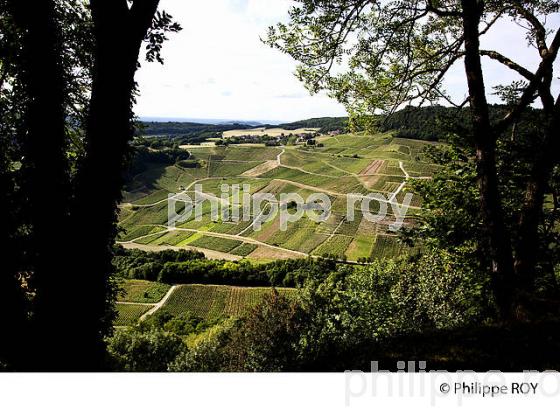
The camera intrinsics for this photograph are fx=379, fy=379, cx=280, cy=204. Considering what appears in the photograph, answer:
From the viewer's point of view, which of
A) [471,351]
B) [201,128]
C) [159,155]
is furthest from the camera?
[201,128]

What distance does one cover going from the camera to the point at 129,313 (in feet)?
145

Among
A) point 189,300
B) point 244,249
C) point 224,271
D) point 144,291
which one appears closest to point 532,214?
point 189,300

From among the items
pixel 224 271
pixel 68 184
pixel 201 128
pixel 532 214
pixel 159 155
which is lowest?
pixel 224 271

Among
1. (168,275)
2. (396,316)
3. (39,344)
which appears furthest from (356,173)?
(39,344)

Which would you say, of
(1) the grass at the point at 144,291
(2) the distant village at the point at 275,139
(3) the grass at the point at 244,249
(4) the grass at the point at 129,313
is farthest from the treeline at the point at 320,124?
(4) the grass at the point at 129,313

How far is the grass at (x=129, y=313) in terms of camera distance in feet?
137

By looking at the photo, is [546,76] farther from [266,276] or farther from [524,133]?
[266,276]

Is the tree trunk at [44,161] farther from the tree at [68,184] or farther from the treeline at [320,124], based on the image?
the treeline at [320,124]

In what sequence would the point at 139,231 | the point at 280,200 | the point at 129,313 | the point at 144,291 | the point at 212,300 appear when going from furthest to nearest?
the point at 280,200 < the point at 139,231 < the point at 144,291 < the point at 212,300 < the point at 129,313

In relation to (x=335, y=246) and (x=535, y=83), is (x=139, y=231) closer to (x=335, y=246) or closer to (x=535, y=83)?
(x=335, y=246)

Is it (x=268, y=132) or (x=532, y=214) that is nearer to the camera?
(x=532, y=214)

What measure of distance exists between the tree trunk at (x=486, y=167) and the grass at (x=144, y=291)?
48.6m

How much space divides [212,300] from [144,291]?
31.6 ft

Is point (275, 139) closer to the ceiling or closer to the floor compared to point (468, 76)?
closer to the ceiling
